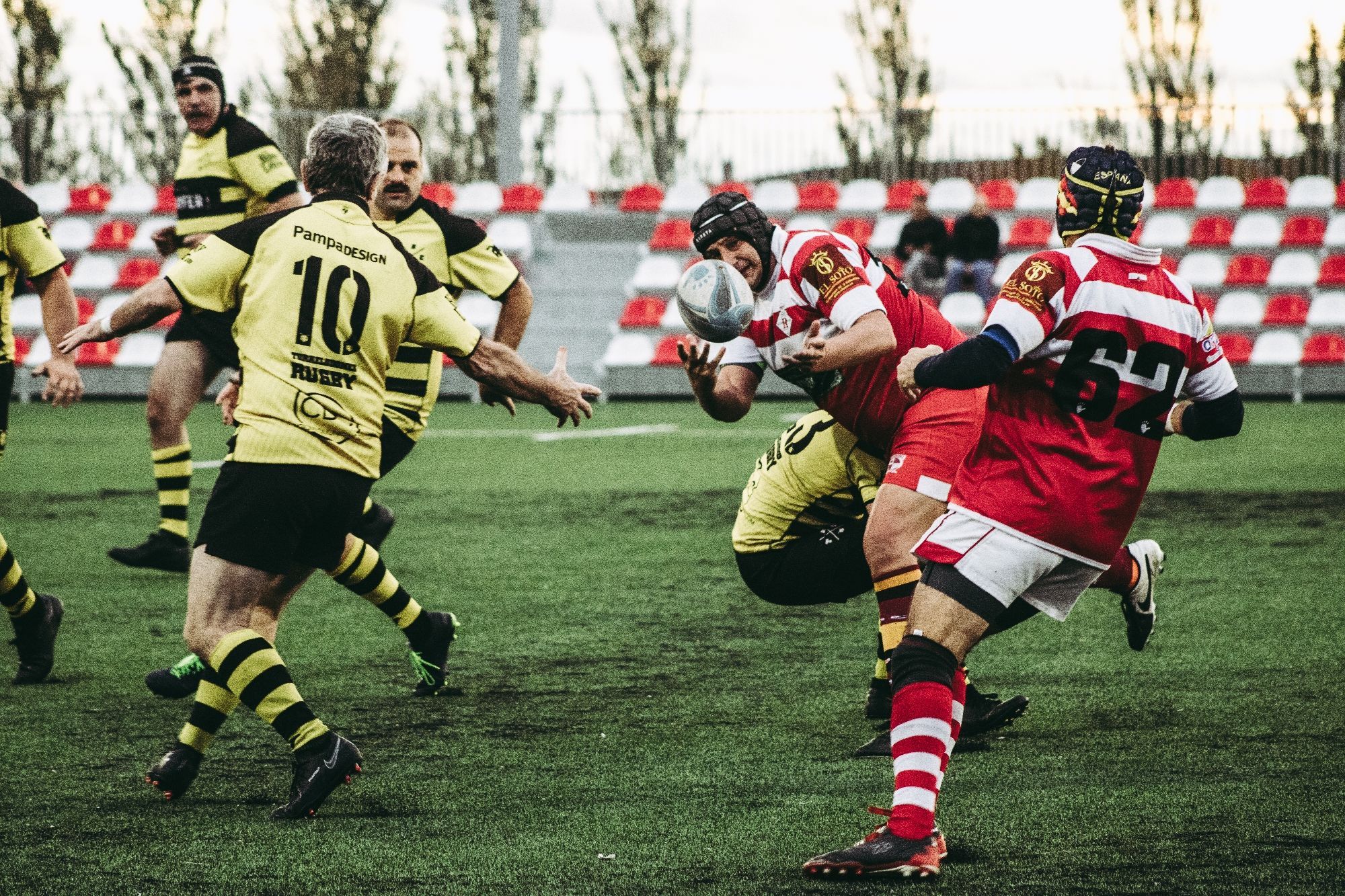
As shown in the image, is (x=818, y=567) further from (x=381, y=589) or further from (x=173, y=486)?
(x=173, y=486)

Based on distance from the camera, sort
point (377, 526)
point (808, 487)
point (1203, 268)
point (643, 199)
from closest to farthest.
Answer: point (808, 487), point (377, 526), point (1203, 268), point (643, 199)

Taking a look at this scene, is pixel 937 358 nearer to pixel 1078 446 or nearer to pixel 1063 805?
pixel 1078 446

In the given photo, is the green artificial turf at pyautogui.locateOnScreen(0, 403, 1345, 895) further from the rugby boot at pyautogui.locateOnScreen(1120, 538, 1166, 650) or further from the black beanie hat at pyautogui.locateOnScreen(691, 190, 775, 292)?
the black beanie hat at pyautogui.locateOnScreen(691, 190, 775, 292)

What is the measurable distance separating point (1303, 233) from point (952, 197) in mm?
4465

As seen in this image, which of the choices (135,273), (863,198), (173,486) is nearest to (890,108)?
(863,198)

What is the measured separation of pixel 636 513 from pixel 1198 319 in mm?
6419

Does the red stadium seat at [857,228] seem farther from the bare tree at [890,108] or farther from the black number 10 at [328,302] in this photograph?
the black number 10 at [328,302]

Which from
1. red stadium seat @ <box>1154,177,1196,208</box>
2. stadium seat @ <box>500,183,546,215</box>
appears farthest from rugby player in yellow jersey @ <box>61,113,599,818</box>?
stadium seat @ <box>500,183,546,215</box>

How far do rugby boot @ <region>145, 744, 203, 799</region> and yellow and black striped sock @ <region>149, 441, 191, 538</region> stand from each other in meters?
3.76

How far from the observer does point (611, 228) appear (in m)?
24.2

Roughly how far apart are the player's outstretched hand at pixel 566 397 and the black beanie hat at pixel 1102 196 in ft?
4.56

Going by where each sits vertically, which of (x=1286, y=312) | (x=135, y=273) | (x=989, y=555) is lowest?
(x=1286, y=312)

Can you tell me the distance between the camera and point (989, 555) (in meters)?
3.98

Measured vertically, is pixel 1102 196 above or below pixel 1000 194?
above
